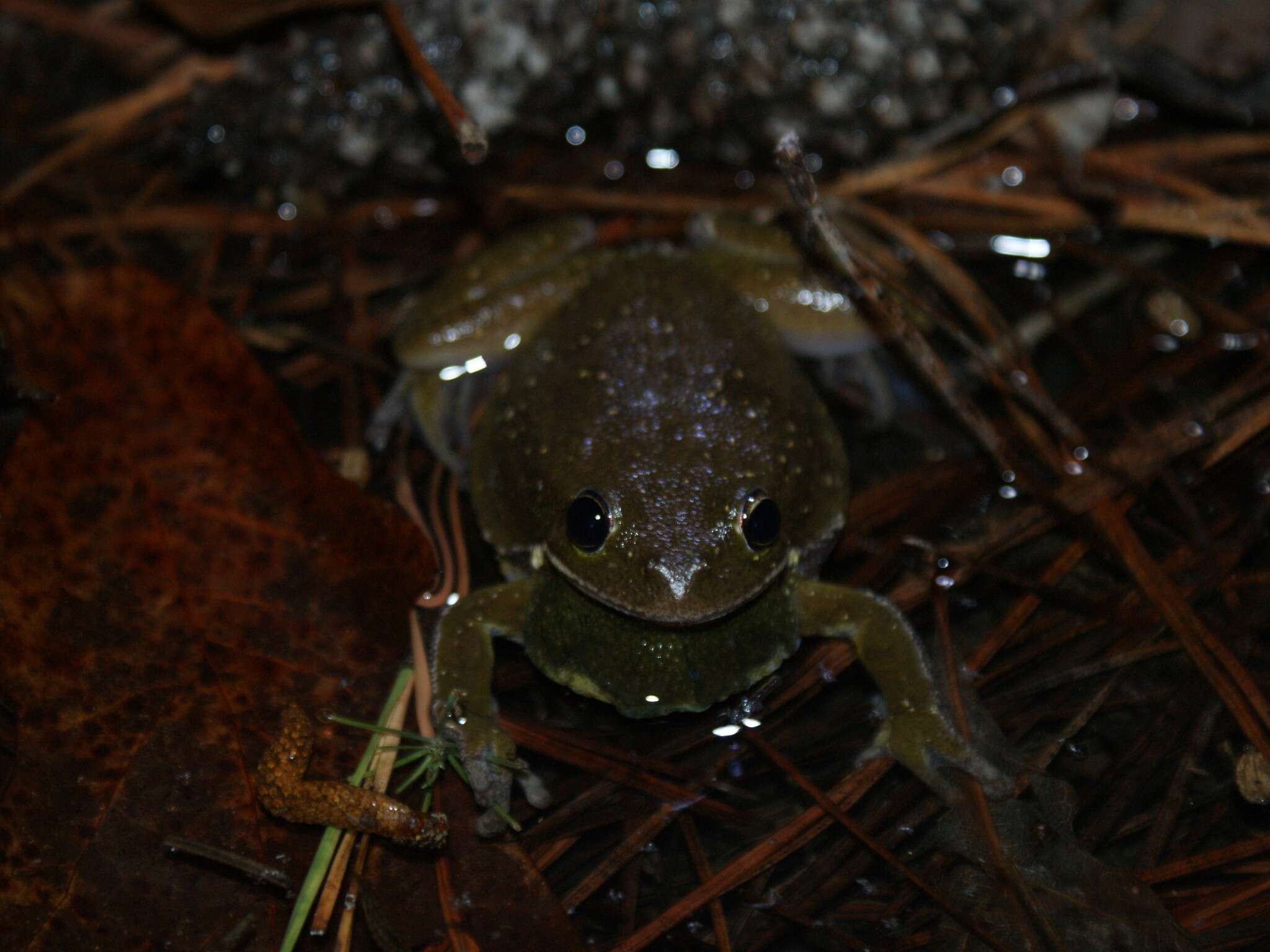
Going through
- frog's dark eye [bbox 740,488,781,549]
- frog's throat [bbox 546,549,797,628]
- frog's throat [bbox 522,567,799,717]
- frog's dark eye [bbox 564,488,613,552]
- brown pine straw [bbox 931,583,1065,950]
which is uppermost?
frog's dark eye [bbox 564,488,613,552]

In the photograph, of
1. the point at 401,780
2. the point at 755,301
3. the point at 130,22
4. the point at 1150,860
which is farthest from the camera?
the point at 130,22

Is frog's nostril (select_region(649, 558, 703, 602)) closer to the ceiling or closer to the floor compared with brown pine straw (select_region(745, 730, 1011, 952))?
closer to the ceiling

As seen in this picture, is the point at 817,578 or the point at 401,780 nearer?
the point at 401,780

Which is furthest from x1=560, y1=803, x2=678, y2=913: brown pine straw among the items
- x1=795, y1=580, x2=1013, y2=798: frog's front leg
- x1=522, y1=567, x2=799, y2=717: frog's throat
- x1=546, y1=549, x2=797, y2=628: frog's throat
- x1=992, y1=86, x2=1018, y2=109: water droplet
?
x1=992, y1=86, x2=1018, y2=109: water droplet

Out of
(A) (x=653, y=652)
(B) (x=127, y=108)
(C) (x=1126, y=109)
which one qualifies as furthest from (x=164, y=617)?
(C) (x=1126, y=109)

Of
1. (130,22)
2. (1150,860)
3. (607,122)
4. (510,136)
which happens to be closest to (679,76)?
(607,122)

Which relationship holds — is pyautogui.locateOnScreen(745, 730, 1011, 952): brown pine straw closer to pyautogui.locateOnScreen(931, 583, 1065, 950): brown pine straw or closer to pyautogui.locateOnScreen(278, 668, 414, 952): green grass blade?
pyautogui.locateOnScreen(931, 583, 1065, 950): brown pine straw

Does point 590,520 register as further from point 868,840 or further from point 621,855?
point 868,840

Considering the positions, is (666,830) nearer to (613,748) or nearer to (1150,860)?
(613,748)
